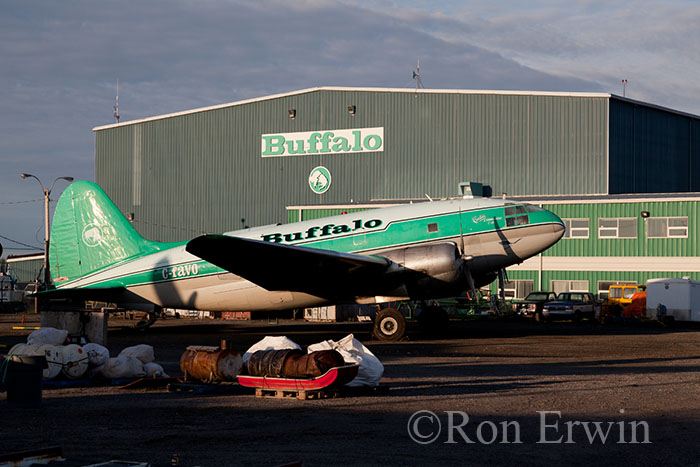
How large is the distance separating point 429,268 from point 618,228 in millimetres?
24770

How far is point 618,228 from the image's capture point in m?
46.5

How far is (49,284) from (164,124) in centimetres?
1992

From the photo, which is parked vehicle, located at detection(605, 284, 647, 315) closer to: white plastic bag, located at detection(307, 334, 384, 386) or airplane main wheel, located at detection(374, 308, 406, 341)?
airplane main wheel, located at detection(374, 308, 406, 341)

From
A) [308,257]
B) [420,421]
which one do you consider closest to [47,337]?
[420,421]

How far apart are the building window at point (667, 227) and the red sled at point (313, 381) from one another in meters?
36.0

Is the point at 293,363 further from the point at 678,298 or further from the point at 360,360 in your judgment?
the point at 678,298

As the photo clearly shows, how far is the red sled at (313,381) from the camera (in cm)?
1398

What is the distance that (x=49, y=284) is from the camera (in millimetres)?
49500

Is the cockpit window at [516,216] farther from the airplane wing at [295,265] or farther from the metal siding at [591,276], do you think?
the metal siding at [591,276]

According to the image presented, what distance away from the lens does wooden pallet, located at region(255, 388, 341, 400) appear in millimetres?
14047

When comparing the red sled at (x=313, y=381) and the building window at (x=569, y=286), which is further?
the building window at (x=569, y=286)

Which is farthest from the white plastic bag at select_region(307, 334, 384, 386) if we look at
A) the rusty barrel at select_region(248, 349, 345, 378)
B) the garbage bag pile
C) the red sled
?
the garbage bag pile

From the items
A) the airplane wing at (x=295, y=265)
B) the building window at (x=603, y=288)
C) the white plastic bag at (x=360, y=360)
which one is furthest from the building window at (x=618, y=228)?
the white plastic bag at (x=360, y=360)

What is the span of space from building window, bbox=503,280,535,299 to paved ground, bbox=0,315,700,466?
2959cm
